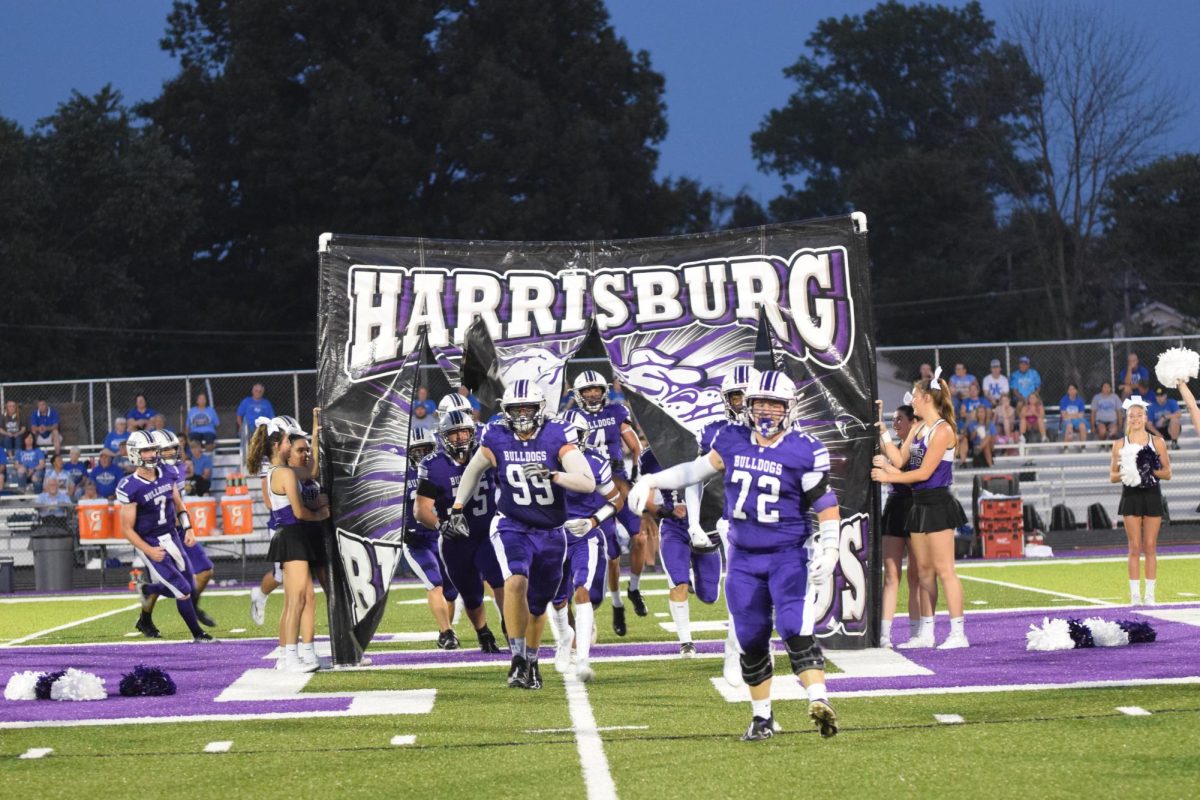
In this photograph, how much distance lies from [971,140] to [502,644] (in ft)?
164

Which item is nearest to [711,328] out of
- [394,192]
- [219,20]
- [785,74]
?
[394,192]

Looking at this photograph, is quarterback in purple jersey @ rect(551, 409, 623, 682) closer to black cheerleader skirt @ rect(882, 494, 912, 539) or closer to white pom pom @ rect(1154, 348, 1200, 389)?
black cheerleader skirt @ rect(882, 494, 912, 539)

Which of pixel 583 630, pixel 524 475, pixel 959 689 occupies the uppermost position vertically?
pixel 524 475

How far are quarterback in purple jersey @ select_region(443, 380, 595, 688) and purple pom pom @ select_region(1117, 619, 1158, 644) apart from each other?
4112 mm

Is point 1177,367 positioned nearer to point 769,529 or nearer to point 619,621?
point 769,529

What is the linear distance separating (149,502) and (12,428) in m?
12.0

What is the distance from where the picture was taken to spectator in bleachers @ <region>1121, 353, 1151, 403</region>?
24672 mm

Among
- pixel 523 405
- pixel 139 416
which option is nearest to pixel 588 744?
pixel 523 405

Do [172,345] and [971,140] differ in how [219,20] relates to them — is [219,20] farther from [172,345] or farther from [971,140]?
[971,140]

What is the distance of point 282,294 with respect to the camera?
44.3 metres

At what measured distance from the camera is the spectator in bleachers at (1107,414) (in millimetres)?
25391

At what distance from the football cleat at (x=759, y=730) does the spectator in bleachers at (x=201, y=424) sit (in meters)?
17.8

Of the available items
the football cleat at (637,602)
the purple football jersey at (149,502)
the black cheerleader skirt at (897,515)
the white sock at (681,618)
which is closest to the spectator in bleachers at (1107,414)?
the football cleat at (637,602)

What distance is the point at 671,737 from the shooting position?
8.28 meters
